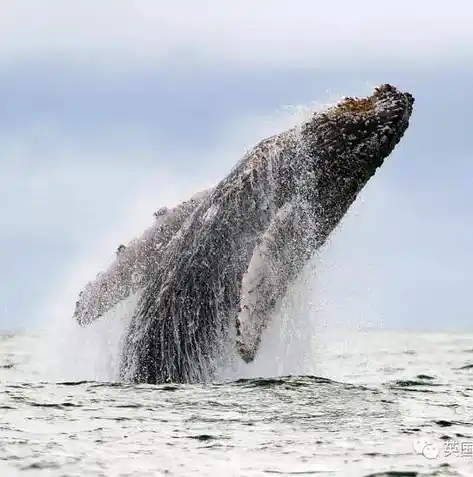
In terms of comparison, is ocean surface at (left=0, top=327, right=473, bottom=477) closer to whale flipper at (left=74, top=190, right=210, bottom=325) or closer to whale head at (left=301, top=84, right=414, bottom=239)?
whale flipper at (left=74, top=190, right=210, bottom=325)

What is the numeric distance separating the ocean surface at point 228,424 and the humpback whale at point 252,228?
62 centimetres

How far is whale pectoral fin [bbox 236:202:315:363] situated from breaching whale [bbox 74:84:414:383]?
18 millimetres

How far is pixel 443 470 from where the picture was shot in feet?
29.2

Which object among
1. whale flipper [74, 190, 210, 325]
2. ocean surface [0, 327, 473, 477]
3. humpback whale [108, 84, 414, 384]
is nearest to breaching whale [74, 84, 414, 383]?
humpback whale [108, 84, 414, 384]

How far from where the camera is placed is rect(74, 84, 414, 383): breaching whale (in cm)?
1395

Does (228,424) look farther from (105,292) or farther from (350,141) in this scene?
(350,141)

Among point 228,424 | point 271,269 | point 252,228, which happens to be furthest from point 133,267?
point 228,424

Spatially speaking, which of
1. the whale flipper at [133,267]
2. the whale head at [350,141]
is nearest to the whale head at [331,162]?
the whale head at [350,141]

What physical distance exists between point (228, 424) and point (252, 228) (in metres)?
3.92

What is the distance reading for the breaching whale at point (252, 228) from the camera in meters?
13.9

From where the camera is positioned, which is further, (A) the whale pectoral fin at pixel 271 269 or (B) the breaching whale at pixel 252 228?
(B) the breaching whale at pixel 252 228

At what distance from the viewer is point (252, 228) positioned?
14.1 metres

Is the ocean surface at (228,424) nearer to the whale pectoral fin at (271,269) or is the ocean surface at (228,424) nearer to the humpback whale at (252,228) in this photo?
the humpback whale at (252,228)

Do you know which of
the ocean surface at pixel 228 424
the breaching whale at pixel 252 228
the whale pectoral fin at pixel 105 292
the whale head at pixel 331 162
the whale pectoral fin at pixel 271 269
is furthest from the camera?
the whale pectoral fin at pixel 105 292
